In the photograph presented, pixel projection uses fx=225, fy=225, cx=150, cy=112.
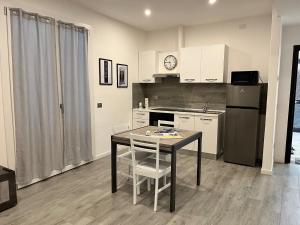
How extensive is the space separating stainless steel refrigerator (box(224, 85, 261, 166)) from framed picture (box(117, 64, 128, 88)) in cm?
223

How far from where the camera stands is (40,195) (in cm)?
297

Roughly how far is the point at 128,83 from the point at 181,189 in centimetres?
283

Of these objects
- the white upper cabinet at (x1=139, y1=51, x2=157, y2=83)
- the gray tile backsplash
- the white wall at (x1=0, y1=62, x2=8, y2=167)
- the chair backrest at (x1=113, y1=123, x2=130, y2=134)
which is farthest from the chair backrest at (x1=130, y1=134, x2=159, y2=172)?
the white upper cabinet at (x1=139, y1=51, x2=157, y2=83)

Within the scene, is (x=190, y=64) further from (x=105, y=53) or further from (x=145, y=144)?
(x=145, y=144)

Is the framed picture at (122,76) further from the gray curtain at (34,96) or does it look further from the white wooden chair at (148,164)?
the white wooden chair at (148,164)

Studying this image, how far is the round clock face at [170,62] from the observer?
513 centimetres

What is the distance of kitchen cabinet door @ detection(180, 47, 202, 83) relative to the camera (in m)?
4.68

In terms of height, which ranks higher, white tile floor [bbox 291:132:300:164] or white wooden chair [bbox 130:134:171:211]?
white wooden chair [bbox 130:134:171:211]

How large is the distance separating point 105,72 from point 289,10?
3.20 m

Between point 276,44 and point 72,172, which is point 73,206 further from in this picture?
point 276,44

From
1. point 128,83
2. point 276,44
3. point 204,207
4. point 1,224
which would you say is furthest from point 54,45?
point 276,44

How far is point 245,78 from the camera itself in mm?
4039

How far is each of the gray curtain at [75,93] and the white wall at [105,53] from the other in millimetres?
195

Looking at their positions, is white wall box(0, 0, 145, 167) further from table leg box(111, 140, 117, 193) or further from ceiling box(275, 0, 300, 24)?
ceiling box(275, 0, 300, 24)
